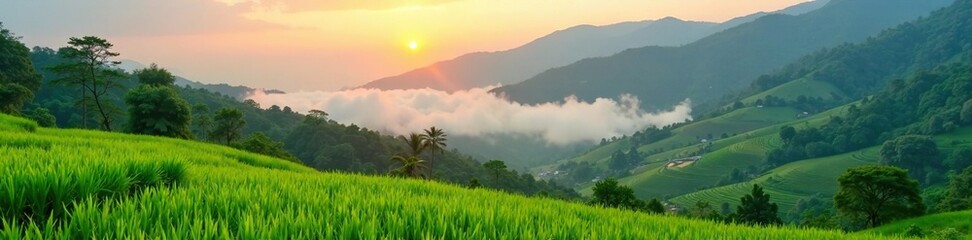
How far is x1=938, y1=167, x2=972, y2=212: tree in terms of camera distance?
93.0 metres

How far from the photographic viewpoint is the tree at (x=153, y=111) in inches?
2264

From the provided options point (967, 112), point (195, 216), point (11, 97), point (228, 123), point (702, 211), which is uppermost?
point (967, 112)

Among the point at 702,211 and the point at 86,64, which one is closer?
the point at 86,64

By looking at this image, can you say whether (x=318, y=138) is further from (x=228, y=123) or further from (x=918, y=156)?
(x=918, y=156)

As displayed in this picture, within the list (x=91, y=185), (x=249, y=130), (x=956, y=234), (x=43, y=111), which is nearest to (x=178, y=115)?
(x=43, y=111)

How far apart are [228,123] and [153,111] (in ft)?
80.1

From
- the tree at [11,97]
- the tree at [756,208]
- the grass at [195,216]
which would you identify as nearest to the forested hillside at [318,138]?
the tree at [11,97]

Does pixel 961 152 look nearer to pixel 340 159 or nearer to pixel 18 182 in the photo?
pixel 340 159

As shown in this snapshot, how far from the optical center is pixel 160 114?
58.3 meters

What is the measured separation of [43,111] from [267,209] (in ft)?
290

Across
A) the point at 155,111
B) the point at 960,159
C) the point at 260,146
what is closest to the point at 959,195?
the point at 960,159

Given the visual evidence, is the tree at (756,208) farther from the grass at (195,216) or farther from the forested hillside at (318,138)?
the grass at (195,216)

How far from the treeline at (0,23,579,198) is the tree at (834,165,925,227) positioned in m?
37.2

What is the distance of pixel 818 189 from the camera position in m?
199
